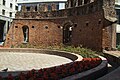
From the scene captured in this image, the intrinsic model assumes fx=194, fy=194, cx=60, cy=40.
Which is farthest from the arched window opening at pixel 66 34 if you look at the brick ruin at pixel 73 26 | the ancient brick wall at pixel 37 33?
the ancient brick wall at pixel 37 33

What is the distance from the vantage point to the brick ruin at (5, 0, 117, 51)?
1706 centimetres

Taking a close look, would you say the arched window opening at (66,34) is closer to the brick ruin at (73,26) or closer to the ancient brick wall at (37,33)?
the brick ruin at (73,26)

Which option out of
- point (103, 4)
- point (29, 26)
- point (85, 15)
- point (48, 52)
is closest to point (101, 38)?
point (103, 4)

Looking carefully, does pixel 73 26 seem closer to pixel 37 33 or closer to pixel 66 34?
pixel 66 34

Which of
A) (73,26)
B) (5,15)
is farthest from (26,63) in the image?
(5,15)

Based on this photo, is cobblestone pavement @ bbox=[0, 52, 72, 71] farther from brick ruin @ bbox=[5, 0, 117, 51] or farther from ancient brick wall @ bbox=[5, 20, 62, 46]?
ancient brick wall @ bbox=[5, 20, 62, 46]

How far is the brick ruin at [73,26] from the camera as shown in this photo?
56.0 ft

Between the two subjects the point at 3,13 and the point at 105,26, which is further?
the point at 3,13

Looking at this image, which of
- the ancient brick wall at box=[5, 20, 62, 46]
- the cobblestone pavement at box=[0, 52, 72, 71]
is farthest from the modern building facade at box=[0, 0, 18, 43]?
the cobblestone pavement at box=[0, 52, 72, 71]

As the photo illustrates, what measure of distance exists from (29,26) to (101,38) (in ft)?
36.8

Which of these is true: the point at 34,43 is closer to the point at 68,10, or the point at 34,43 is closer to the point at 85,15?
the point at 68,10

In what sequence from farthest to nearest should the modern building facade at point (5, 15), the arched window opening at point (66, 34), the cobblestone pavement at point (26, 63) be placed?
the modern building facade at point (5, 15) → the arched window opening at point (66, 34) → the cobblestone pavement at point (26, 63)

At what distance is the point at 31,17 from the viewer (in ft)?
83.0

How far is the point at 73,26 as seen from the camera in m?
22.5
